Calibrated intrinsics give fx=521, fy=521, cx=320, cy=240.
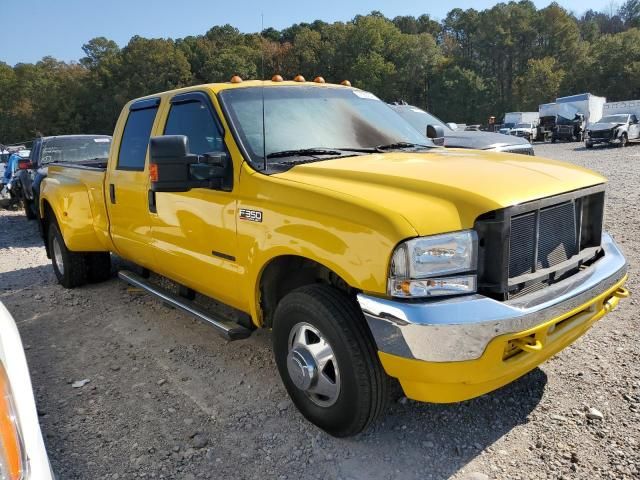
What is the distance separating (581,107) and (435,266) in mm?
37258

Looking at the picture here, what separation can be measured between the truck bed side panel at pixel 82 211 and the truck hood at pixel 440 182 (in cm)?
280

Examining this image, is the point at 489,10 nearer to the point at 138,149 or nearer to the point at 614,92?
the point at 614,92

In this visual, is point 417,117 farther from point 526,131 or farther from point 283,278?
point 526,131

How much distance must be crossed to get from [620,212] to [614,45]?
76.9 meters

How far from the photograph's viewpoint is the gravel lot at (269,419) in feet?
8.68

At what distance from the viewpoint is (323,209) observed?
262 cm

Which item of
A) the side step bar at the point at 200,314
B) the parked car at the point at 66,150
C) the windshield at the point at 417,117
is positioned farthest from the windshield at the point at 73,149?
the side step bar at the point at 200,314

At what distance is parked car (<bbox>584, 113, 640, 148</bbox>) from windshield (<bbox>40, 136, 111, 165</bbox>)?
862 inches

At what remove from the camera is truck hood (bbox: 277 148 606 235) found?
237 cm

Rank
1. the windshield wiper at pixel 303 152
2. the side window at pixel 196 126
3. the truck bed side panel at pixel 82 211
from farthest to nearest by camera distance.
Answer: the truck bed side panel at pixel 82 211 → the side window at pixel 196 126 → the windshield wiper at pixel 303 152

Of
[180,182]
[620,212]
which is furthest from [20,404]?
[620,212]

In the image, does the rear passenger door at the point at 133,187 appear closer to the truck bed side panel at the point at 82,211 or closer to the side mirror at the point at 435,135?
the truck bed side panel at the point at 82,211

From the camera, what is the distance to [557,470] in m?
2.54

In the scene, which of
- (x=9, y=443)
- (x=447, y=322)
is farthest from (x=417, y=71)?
(x=9, y=443)
